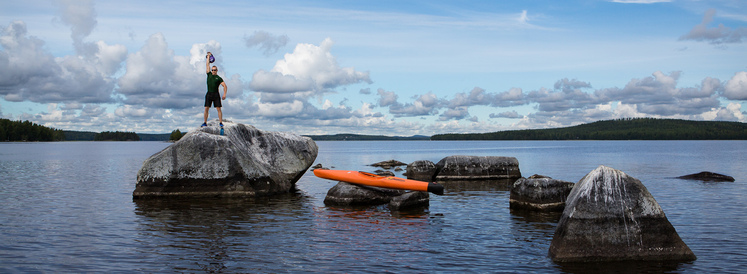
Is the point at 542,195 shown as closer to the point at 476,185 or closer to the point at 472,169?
the point at 476,185

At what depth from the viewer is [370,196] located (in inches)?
858

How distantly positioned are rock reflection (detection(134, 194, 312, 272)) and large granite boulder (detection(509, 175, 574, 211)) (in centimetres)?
860

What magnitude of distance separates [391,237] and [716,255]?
327 inches

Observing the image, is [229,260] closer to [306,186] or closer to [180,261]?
[180,261]

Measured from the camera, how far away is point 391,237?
14.7 m

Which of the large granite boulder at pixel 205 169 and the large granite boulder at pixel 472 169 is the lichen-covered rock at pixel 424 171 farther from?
the large granite boulder at pixel 205 169

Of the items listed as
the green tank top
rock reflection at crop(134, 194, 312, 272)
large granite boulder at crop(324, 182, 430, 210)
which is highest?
the green tank top

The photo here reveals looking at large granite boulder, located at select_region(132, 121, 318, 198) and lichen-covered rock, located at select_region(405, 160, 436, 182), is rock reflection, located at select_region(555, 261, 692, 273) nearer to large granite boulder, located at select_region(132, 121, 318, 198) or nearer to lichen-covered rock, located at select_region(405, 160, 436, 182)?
large granite boulder, located at select_region(132, 121, 318, 198)

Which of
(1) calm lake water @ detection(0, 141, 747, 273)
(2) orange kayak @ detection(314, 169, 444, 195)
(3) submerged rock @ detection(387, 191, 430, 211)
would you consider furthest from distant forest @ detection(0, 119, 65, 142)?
(3) submerged rock @ detection(387, 191, 430, 211)

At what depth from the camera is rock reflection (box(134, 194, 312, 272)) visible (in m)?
11.9

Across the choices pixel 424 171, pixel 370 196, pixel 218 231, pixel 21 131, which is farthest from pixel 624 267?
pixel 21 131

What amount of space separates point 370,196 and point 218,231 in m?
7.85

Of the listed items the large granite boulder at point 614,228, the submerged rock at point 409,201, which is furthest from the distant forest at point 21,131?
the large granite boulder at point 614,228

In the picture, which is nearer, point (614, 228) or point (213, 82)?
point (614, 228)
